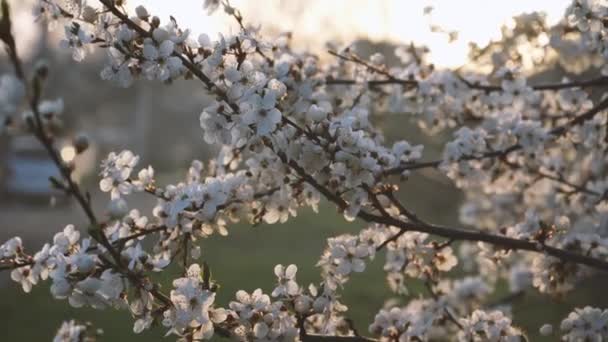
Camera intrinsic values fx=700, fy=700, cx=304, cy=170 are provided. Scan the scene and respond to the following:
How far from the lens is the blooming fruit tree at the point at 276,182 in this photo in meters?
2.13

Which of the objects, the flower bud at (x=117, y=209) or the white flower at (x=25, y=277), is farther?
the white flower at (x=25, y=277)

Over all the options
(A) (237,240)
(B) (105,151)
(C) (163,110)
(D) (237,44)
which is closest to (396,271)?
(D) (237,44)

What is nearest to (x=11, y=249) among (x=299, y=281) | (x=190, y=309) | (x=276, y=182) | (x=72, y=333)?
(x=72, y=333)

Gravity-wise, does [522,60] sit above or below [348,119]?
above

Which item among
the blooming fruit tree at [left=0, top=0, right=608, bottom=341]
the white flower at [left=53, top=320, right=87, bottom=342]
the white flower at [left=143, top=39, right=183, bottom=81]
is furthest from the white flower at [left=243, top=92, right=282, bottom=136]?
the white flower at [left=53, top=320, right=87, bottom=342]

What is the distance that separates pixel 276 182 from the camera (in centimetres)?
294

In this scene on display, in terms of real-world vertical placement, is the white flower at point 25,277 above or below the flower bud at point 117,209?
above

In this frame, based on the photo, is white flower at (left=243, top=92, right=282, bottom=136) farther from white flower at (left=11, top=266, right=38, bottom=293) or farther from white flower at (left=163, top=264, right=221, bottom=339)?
white flower at (left=11, top=266, right=38, bottom=293)

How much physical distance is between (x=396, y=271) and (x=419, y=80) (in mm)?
1188

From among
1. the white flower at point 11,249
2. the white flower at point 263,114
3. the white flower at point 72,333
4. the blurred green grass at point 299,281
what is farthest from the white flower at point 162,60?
the blurred green grass at point 299,281

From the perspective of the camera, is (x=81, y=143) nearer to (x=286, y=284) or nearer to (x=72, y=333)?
(x=72, y=333)

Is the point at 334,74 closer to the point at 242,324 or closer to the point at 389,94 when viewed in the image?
the point at 389,94

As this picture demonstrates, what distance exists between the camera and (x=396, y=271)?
3.35 m

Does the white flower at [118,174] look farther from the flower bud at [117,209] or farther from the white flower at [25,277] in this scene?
the flower bud at [117,209]
